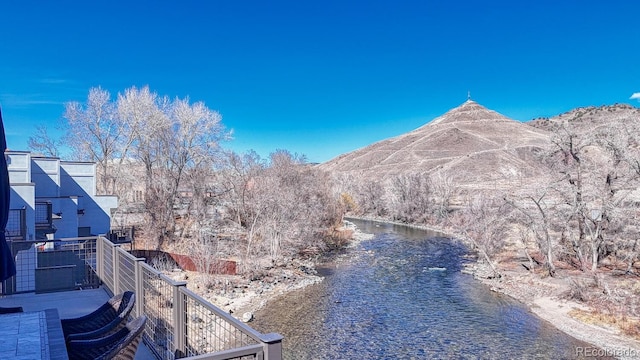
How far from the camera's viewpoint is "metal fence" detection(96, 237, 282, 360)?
7.54 ft

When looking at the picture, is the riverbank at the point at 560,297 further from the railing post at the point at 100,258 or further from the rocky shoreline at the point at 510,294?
the railing post at the point at 100,258

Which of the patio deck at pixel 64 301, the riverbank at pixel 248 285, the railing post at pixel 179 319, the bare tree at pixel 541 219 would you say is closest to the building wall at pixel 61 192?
the riverbank at pixel 248 285

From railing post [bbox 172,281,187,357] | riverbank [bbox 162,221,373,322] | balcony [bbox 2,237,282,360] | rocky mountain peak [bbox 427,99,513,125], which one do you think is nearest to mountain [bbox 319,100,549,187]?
rocky mountain peak [bbox 427,99,513,125]

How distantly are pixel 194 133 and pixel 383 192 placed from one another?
24706 mm

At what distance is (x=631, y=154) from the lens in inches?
706

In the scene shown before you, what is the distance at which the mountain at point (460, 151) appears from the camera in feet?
198

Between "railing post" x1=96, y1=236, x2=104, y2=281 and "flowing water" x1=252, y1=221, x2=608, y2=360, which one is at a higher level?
"railing post" x1=96, y1=236, x2=104, y2=281

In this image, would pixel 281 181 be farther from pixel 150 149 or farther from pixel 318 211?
pixel 150 149

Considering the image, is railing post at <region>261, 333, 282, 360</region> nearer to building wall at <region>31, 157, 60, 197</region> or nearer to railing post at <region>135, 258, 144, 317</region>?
railing post at <region>135, 258, 144, 317</region>

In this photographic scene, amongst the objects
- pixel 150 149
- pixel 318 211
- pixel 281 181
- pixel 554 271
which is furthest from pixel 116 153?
pixel 554 271

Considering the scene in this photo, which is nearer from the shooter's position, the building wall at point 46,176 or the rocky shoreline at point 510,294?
the rocky shoreline at point 510,294

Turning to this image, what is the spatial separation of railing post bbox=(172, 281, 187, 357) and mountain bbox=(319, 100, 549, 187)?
49.9 m

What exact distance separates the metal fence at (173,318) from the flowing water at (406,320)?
665cm

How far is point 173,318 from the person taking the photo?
12.8 feet
